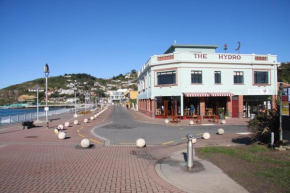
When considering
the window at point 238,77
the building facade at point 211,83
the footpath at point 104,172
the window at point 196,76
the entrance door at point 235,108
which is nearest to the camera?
the footpath at point 104,172

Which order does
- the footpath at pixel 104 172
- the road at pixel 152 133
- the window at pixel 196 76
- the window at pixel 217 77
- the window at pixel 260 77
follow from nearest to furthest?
the footpath at pixel 104 172, the road at pixel 152 133, the window at pixel 196 76, the window at pixel 217 77, the window at pixel 260 77

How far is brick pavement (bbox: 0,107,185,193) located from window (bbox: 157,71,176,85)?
60.9ft

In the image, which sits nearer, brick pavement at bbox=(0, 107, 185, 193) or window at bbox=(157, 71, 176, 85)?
brick pavement at bbox=(0, 107, 185, 193)

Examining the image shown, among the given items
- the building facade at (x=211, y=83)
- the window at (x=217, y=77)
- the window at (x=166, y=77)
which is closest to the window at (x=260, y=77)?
the building facade at (x=211, y=83)

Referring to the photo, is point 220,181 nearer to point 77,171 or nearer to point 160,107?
point 77,171

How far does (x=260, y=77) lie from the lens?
3098 centimetres

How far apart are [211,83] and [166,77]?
552cm

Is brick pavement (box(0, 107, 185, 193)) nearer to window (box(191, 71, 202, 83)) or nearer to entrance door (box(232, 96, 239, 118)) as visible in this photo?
window (box(191, 71, 202, 83))

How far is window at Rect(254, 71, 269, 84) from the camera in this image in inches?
1214

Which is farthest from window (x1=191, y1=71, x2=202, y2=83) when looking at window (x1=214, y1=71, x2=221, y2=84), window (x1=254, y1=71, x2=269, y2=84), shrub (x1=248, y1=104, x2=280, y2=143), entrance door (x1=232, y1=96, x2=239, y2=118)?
shrub (x1=248, y1=104, x2=280, y2=143)

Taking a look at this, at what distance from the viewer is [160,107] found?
1225 inches

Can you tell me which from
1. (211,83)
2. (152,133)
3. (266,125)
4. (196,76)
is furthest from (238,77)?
(266,125)

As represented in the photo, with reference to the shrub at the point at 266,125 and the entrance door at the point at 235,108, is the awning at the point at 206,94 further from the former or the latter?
the shrub at the point at 266,125

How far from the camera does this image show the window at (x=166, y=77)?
96.0 ft
